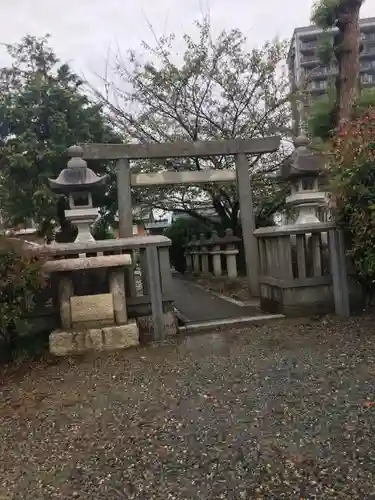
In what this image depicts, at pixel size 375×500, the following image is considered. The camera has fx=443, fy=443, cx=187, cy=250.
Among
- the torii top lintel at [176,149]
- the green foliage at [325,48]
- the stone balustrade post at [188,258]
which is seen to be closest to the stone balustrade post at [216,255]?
the stone balustrade post at [188,258]

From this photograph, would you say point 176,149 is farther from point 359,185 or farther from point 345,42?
point 359,185

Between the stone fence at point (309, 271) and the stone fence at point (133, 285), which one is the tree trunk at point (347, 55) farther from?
the stone fence at point (133, 285)

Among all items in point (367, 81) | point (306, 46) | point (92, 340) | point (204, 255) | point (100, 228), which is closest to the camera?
point (92, 340)

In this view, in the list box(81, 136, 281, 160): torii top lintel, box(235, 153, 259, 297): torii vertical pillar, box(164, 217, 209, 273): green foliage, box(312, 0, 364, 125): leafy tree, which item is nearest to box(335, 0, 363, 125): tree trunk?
box(312, 0, 364, 125): leafy tree

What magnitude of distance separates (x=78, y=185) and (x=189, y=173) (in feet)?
9.62

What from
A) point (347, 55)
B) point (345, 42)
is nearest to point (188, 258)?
point (347, 55)

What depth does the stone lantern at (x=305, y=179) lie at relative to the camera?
22.6 ft

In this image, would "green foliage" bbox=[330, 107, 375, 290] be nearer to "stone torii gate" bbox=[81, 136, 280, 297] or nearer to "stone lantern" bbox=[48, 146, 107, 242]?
"stone torii gate" bbox=[81, 136, 280, 297]

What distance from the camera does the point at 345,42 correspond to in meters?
8.32

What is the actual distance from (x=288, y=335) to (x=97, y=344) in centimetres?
221

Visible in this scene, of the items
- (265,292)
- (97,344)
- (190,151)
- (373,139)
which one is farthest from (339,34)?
(97,344)

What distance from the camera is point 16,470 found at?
254 cm

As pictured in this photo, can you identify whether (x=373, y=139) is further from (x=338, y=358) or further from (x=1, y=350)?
(x=1, y=350)

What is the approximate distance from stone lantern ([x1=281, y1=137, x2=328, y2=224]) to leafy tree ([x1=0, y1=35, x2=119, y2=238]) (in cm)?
423
